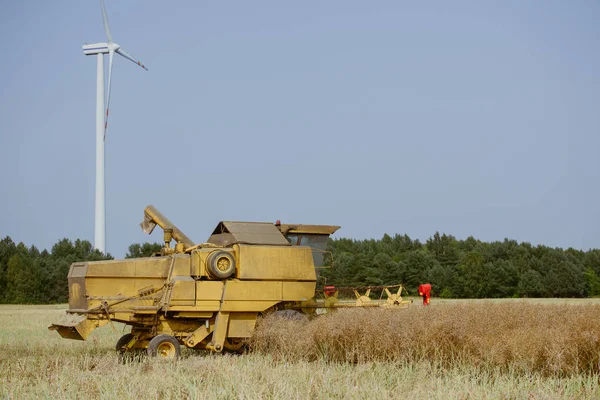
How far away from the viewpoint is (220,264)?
15.1m

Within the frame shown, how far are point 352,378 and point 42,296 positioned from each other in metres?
55.2

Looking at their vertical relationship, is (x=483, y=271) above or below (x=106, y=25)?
below

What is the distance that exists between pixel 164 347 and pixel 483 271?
167 ft

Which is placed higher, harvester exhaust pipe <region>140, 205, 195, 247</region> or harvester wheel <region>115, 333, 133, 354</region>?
harvester exhaust pipe <region>140, 205, 195, 247</region>

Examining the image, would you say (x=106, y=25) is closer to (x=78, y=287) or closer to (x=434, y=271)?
(x=434, y=271)

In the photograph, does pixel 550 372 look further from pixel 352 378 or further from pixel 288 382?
pixel 288 382

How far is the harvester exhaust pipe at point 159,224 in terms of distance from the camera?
16125mm

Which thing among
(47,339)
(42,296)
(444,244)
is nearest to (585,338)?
(47,339)

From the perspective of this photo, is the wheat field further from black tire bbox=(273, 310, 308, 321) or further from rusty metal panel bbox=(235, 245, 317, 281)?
rusty metal panel bbox=(235, 245, 317, 281)

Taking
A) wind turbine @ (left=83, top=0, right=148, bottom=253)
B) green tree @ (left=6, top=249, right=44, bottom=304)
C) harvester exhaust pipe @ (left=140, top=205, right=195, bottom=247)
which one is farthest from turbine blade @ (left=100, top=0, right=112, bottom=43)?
harvester exhaust pipe @ (left=140, top=205, right=195, bottom=247)

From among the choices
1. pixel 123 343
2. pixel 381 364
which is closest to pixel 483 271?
pixel 123 343

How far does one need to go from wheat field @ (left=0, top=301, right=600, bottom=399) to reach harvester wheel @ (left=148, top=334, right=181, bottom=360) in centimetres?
78

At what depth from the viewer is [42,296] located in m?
61.2

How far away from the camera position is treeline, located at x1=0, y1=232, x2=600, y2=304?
197 feet
